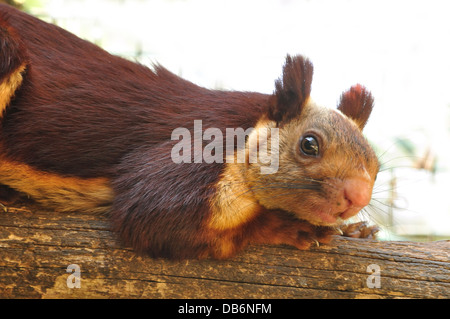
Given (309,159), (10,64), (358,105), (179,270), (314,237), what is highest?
(10,64)

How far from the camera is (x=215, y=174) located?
2592 mm

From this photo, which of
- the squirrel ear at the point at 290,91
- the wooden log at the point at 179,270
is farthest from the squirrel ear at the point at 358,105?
the wooden log at the point at 179,270

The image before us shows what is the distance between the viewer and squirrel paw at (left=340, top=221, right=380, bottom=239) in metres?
3.06

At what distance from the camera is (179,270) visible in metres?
2.52

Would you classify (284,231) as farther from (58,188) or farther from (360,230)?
(58,188)

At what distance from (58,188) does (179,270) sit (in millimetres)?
940

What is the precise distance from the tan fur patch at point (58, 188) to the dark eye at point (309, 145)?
1.19 m

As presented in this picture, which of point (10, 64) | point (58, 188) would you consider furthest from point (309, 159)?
point (10, 64)

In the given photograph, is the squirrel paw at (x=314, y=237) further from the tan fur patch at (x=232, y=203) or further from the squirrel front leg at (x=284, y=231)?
the tan fur patch at (x=232, y=203)

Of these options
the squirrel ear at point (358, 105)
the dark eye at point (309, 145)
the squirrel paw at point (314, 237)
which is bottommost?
the squirrel paw at point (314, 237)

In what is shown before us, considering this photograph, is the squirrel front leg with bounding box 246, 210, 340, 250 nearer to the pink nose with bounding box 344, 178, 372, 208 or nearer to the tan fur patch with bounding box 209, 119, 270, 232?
the tan fur patch with bounding box 209, 119, 270, 232

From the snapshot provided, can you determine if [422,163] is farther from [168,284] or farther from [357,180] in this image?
[168,284]

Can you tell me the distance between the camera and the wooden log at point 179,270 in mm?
2465

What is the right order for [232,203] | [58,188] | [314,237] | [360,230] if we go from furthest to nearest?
[360,230] → [58,188] → [314,237] → [232,203]
